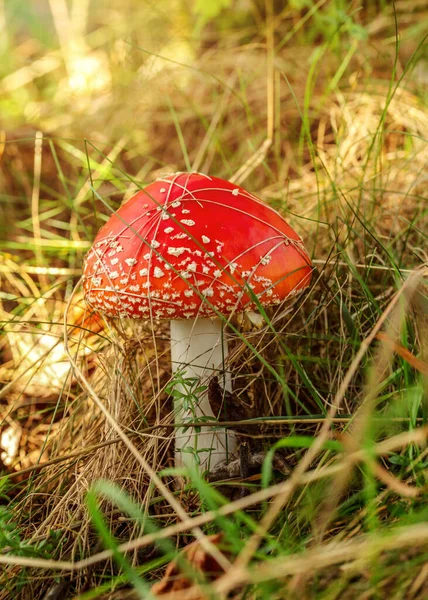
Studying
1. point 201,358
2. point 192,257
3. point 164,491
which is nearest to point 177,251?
point 192,257

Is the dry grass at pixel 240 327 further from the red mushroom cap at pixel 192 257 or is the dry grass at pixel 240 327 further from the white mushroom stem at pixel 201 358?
the red mushroom cap at pixel 192 257

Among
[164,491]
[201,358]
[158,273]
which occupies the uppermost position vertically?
[158,273]

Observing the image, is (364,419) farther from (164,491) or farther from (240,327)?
(240,327)

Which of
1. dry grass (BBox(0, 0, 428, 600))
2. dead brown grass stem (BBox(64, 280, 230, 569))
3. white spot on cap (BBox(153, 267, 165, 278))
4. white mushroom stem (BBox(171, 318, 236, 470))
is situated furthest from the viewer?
white mushroom stem (BBox(171, 318, 236, 470))

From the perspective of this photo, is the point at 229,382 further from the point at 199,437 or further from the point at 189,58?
the point at 189,58

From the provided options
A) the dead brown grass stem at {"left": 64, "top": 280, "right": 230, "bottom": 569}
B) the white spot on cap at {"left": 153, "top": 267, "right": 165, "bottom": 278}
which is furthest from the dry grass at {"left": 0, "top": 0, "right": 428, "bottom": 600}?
the white spot on cap at {"left": 153, "top": 267, "right": 165, "bottom": 278}

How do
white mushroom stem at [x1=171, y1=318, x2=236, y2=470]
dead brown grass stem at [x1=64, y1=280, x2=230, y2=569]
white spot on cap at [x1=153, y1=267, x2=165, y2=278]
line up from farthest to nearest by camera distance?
white mushroom stem at [x1=171, y1=318, x2=236, y2=470] < white spot on cap at [x1=153, y1=267, x2=165, y2=278] < dead brown grass stem at [x1=64, y1=280, x2=230, y2=569]

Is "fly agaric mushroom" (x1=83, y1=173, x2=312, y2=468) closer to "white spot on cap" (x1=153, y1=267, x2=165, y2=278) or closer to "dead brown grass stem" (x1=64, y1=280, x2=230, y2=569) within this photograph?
"white spot on cap" (x1=153, y1=267, x2=165, y2=278)
